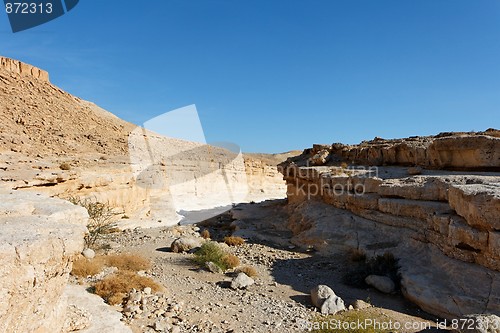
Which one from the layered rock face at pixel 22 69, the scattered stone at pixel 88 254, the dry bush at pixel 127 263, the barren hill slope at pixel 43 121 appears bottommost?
the dry bush at pixel 127 263

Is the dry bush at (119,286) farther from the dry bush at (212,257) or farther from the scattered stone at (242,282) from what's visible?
the dry bush at (212,257)

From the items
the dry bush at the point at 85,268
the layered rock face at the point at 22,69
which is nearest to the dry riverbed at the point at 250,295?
the dry bush at the point at 85,268

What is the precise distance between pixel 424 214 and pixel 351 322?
4.37 m

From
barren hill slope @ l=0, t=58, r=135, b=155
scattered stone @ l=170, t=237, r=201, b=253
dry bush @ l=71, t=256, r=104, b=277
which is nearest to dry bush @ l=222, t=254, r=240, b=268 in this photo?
scattered stone @ l=170, t=237, r=201, b=253

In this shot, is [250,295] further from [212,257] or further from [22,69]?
[22,69]

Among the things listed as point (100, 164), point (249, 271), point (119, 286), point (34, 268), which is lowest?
point (249, 271)

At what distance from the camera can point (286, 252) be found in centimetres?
1007

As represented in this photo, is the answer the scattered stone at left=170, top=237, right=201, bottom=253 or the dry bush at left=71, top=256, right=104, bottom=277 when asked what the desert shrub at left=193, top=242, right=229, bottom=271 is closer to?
the scattered stone at left=170, top=237, right=201, bottom=253

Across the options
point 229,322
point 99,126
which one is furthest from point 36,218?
point 99,126

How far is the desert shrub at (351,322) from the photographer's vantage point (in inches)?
185

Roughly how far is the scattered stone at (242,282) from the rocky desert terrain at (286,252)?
3 cm

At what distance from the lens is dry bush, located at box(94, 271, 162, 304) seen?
5.47 m

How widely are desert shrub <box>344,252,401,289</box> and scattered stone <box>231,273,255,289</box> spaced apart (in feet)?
7.28

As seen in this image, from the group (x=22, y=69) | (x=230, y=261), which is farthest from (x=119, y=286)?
(x=22, y=69)
